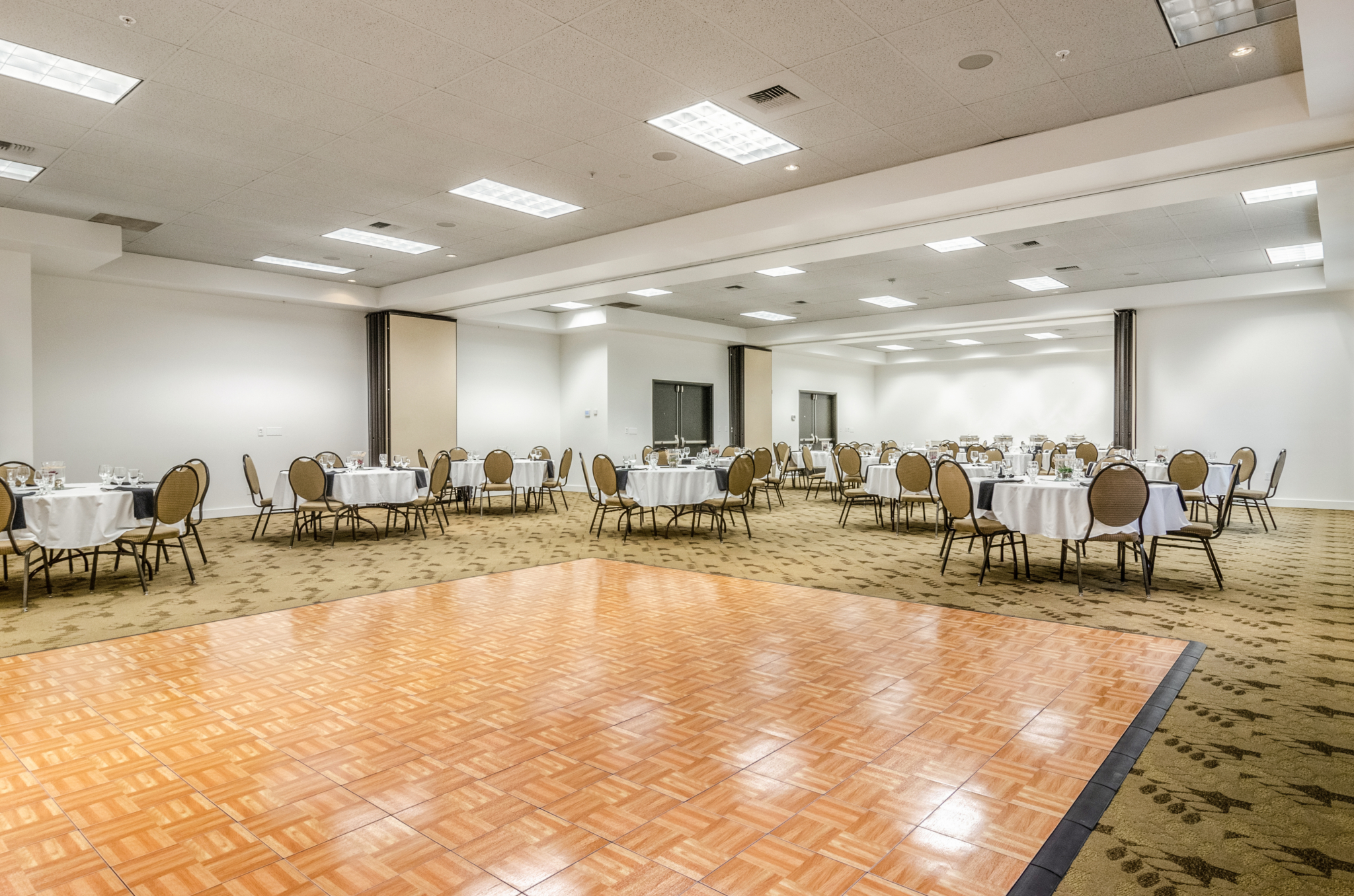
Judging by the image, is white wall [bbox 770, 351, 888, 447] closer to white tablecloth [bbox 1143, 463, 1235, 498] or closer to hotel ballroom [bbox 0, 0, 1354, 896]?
hotel ballroom [bbox 0, 0, 1354, 896]

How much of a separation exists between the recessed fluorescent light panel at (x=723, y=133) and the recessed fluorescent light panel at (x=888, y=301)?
287 inches

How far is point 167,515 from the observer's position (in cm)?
588

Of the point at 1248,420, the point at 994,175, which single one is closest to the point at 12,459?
the point at 994,175

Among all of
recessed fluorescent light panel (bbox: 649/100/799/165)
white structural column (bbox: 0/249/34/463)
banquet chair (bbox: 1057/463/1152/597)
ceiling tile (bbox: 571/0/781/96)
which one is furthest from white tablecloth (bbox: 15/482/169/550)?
banquet chair (bbox: 1057/463/1152/597)

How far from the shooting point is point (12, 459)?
807cm

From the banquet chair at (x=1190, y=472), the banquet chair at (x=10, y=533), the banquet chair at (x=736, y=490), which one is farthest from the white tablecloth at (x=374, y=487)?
the banquet chair at (x=1190, y=472)

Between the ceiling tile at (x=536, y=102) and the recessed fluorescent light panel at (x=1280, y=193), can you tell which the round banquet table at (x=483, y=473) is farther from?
the recessed fluorescent light panel at (x=1280, y=193)

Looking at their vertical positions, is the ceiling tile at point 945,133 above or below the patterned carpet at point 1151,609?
above

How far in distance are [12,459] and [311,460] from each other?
3321 mm

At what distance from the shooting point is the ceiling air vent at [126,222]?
8023 millimetres

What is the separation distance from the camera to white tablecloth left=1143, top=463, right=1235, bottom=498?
9062 millimetres

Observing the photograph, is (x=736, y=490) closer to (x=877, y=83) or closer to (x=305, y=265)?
(x=877, y=83)

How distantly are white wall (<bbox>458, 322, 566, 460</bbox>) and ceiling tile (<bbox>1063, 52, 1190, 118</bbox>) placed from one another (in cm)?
1111

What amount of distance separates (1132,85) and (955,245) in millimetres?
4179
